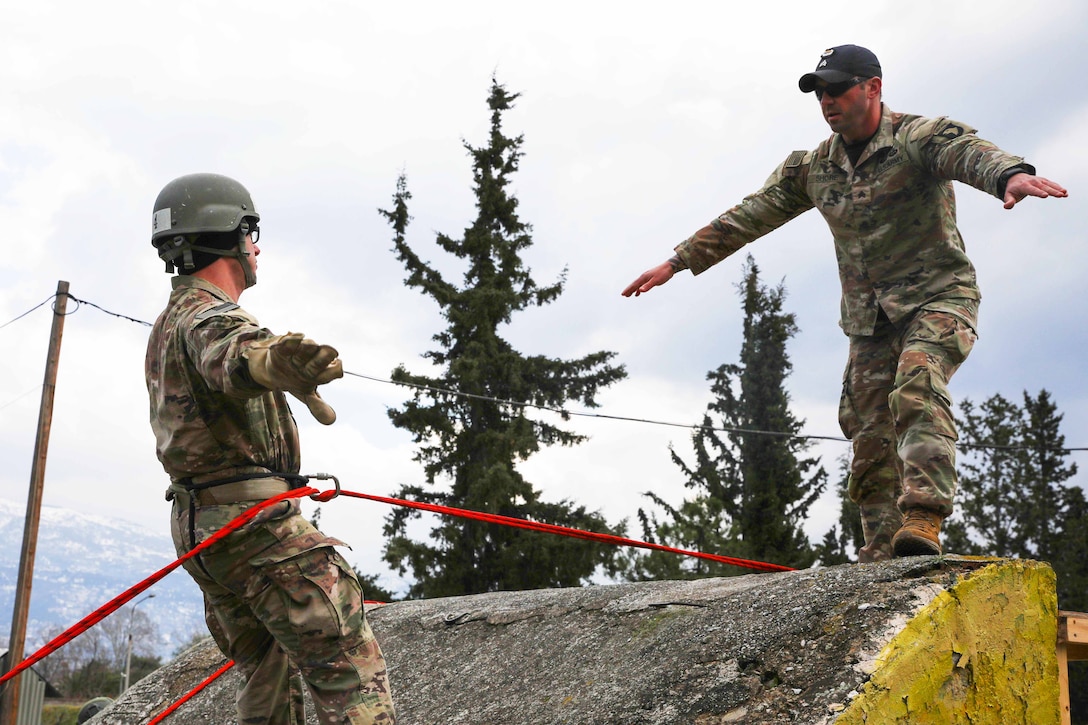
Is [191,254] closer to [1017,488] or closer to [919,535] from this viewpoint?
[919,535]

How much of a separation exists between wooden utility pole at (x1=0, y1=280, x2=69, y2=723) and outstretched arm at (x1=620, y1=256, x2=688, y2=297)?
14.2 meters

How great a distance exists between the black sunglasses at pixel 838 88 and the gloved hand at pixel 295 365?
2.95 m

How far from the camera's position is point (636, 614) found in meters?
4.18

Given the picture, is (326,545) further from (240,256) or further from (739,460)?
(739,460)

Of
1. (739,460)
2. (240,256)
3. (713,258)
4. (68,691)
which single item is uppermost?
(739,460)

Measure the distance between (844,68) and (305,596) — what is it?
127 inches

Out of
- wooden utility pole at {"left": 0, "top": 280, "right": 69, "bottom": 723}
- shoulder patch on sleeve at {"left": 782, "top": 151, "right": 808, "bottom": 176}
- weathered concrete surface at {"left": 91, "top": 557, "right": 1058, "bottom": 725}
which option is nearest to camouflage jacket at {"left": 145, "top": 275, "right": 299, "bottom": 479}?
weathered concrete surface at {"left": 91, "top": 557, "right": 1058, "bottom": 725}

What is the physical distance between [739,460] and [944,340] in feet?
81.8

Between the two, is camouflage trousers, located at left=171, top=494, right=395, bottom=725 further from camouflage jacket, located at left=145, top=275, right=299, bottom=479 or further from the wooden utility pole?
the wooden utility pole

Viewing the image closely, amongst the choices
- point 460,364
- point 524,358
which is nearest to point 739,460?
point 524,358

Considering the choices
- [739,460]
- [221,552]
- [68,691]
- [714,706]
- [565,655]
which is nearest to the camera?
[221,552]

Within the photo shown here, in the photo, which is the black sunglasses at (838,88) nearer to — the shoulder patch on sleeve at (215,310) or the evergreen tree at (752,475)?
the shoulder patch on sleeve at (215,310)

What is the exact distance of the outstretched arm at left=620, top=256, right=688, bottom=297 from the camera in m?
5.00

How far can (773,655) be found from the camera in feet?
11.1
